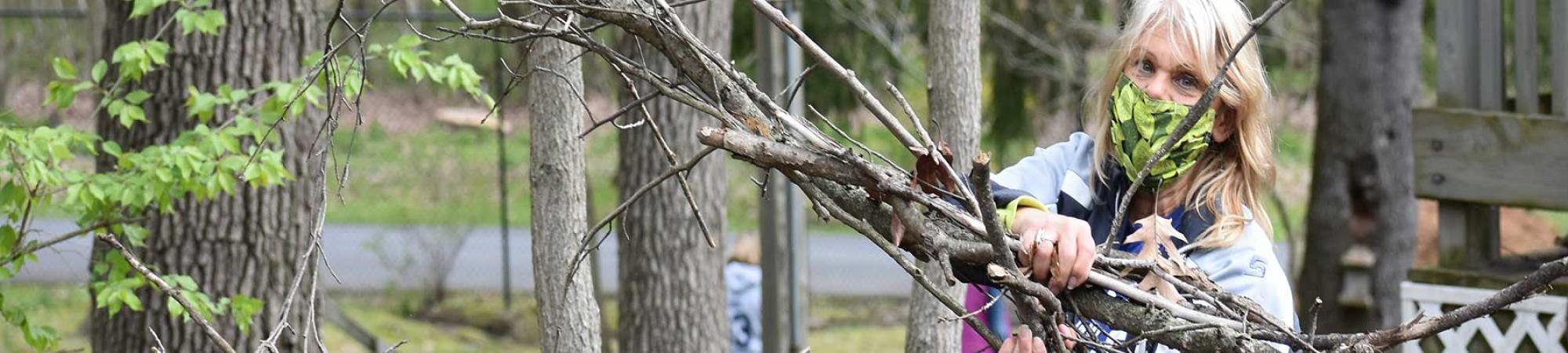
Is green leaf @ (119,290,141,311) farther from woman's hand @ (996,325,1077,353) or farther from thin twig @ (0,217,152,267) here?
woman's hand @ (996,325,1077,353)

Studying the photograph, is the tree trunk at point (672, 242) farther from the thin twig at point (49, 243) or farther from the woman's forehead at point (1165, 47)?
the woman's forehead at point (1165, 47)

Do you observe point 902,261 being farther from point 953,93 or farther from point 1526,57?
point 1526,57

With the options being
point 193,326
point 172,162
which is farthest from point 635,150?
point 172,162

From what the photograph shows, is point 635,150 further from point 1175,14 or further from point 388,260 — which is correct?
point 388,260

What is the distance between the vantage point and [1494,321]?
16.4 feet

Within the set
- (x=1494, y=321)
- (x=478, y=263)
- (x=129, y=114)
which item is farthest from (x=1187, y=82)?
(x=478, y=263)

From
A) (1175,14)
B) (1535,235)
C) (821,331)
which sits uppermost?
(1175,14)

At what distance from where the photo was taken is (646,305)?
6.64 m

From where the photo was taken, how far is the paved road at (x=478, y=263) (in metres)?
13.1

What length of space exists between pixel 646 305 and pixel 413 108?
13087mm

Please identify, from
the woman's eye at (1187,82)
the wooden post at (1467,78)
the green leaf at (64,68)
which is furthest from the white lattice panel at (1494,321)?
the green leaf at (64,68)

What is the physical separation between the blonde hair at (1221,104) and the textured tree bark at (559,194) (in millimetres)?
1087

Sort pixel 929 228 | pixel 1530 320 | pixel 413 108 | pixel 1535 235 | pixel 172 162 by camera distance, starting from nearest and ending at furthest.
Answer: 1. pixel 929 228
2. pixel 172 162
3. pixel 1530 320
4. pixel 1535 235
5. pixel 413 108

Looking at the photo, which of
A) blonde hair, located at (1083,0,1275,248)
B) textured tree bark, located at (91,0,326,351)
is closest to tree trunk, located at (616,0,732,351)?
textured tree bark, located at (91,0,326,351)
